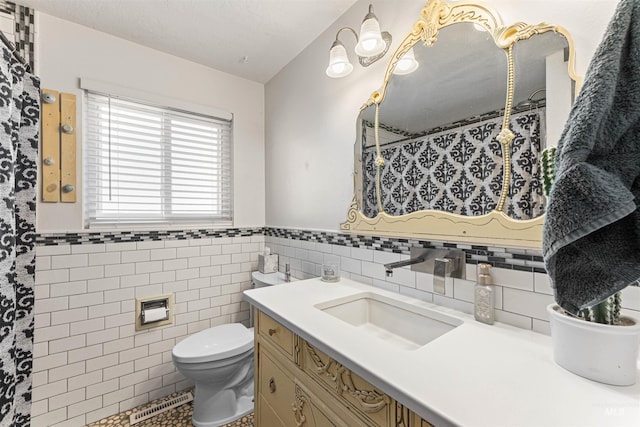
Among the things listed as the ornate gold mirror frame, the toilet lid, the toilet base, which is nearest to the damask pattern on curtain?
the ornate gold mirror frame

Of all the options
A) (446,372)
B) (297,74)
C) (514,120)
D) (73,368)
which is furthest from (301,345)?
(297,74)

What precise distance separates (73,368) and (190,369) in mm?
749

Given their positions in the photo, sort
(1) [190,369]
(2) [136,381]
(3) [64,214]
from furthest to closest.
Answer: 1. (2) [136,381]
2. (3) [64,214]
3. (1) [190,369]

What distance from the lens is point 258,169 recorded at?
7.65ft

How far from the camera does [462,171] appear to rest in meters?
1.01

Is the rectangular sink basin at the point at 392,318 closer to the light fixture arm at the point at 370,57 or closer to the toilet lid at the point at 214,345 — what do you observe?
the toilet lid at the point at 214,345

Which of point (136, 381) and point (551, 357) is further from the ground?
point (551, 357)

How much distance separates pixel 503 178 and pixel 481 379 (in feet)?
2.09

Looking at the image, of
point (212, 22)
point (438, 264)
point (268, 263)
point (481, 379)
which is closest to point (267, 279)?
point (268, 263)

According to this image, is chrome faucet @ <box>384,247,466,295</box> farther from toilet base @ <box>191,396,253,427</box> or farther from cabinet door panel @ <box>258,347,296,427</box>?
toilet base @ <box>191,396,253,427</box>

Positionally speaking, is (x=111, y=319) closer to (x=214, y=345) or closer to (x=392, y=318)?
(x=214, y=345)

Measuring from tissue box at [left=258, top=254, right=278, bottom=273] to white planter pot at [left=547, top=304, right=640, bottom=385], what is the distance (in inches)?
68.3

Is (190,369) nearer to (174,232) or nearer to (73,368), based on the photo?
(73,368)

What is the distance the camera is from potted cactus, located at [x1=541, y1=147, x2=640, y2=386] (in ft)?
1.87
